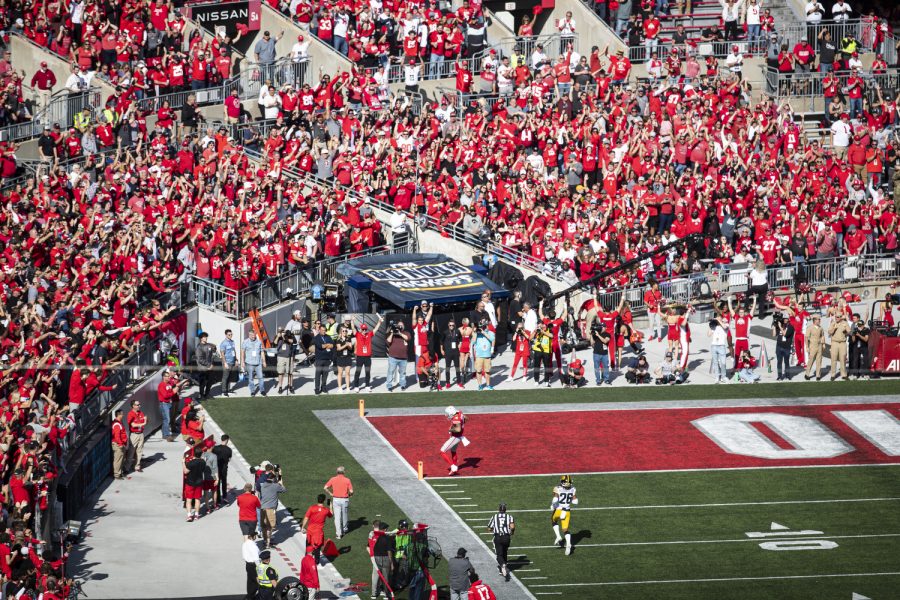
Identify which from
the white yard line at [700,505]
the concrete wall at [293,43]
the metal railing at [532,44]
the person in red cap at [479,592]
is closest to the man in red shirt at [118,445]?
the white yard line at [700,505]

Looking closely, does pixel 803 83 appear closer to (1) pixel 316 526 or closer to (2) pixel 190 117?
(2) pixel 190 117

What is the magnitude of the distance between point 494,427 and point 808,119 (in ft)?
62.4

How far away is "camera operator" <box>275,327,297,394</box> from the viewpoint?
34.3 metres

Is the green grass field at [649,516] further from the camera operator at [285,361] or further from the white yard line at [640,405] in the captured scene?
the camera operator at [285,361]

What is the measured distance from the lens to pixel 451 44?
46500mm

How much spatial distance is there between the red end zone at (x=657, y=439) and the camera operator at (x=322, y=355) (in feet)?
6.32

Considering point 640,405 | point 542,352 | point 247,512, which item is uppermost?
point 542,352

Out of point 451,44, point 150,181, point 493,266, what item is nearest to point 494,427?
point 493,266

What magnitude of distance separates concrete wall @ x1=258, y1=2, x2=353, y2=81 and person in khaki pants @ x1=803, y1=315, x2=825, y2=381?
15.5 m

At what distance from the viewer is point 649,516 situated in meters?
27.9

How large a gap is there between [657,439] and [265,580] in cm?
1075

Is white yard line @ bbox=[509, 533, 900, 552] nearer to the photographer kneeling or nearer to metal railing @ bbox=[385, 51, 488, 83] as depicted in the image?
the photographer kneeling

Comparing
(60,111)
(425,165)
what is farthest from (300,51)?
(60,111)

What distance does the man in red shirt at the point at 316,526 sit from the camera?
25.0 m
